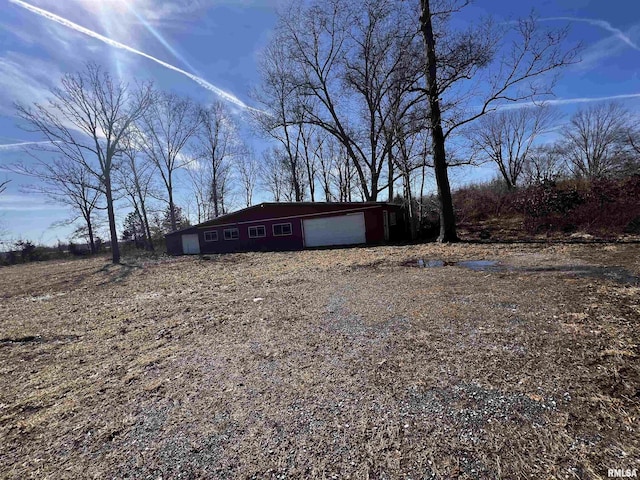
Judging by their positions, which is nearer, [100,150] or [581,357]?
[581,357]

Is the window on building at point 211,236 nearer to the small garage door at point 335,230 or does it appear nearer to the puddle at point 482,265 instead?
the small garage door at point 335,230

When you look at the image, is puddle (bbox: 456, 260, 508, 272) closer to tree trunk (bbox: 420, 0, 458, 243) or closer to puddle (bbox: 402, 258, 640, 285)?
puddle (bbox: 402, 258, 640, 285)

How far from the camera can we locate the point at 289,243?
18.4 m

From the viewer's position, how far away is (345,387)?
8.21 ft

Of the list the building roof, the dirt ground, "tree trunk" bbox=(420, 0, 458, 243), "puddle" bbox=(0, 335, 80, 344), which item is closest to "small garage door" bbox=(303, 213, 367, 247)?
the building roof

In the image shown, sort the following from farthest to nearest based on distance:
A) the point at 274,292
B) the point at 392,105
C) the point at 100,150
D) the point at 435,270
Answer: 1. the point at 100,150
2. the point at 392,105
3. the point at 435,270
4. the point at 274,292

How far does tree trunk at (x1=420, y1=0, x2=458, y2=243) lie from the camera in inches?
465

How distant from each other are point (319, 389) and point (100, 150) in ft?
77.8

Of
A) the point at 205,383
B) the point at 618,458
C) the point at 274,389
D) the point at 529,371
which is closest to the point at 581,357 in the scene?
the point at 529,371

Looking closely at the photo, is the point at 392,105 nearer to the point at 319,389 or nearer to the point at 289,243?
the point at 289,243

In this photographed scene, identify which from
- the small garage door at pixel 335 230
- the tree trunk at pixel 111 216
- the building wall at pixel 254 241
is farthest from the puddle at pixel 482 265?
the tree trunk at pixel 111 216

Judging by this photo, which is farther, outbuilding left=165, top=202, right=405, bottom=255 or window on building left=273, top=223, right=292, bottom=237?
window on building left=273, top=223, right=292, bottom=237
